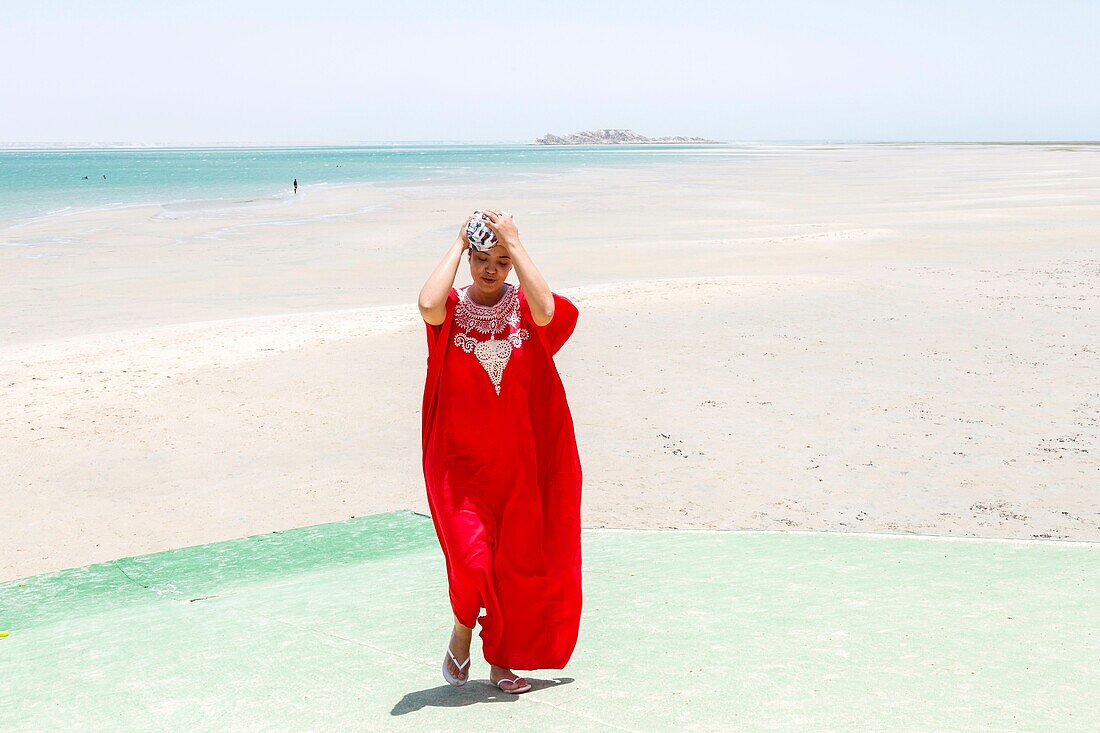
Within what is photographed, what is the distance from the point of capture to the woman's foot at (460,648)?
3.78m

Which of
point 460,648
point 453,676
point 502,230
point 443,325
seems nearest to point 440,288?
point 443,325

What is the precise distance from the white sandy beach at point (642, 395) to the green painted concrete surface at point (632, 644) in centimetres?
152

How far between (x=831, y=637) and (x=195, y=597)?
10.1 ft

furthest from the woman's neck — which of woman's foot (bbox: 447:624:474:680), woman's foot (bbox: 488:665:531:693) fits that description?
woman's foot (bbox: 488:665:531:693)

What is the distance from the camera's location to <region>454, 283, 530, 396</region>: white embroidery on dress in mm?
3852

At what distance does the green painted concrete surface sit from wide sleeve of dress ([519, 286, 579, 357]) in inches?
44.9

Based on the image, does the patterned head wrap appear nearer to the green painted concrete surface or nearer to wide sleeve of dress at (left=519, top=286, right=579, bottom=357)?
wide sleeve of dress at (left=519, top=286, right=579, bottom=357)

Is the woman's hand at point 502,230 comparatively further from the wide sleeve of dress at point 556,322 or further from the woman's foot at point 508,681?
the woman's foot at point 508,681

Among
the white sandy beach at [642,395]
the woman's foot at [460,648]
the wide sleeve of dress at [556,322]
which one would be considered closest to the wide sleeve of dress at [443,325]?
the wide sleeve of dress at [556,322]

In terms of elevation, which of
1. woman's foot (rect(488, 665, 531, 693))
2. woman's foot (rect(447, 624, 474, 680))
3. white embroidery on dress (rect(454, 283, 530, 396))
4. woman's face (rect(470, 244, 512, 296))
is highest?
woman's face (rect(470, 244, 512, 296))

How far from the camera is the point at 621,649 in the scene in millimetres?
4262

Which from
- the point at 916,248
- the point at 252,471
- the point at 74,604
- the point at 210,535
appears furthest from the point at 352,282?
the point at 74,604

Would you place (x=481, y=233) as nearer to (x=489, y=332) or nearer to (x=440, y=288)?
(x=440, y=288)

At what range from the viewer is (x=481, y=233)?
3.70 m
